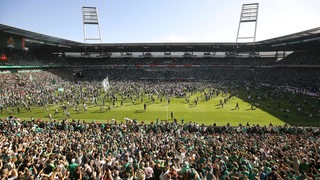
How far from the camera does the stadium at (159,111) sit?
29.4 ft

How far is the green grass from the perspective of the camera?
2661cm

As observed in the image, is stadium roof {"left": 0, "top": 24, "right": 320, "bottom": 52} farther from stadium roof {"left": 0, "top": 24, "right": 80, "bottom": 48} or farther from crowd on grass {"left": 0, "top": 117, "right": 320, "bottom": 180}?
crowd on grass {"left": 0, "top": 117, "right": 320, "bottom": 180}

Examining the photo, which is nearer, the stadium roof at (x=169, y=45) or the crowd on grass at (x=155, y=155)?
the crowd on grass at (x=155, y=155)

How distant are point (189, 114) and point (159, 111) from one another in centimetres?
430

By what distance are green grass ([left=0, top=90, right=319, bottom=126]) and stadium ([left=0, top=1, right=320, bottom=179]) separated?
0.13 meters

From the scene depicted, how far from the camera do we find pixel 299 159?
9.88m

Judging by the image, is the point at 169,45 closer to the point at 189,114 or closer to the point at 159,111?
the point at 159,111

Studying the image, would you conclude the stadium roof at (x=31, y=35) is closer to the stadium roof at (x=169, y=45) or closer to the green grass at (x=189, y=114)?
the stadium roof at (x=169, y=45)

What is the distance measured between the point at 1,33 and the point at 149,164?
55840mm

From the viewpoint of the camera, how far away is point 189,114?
1178 inches

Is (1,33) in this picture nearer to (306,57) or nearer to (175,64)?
(175,64)

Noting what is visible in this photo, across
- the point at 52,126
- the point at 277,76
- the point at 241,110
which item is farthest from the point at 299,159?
the point at 277,76

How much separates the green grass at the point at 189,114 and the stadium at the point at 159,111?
13 centimetres

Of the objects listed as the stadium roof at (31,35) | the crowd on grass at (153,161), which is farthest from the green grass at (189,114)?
the stadium roof at (31,35)
